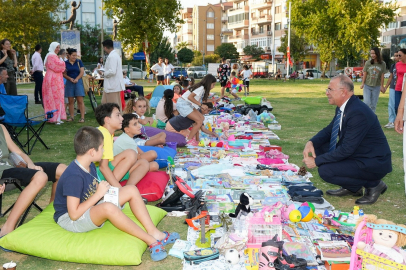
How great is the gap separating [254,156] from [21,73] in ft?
98.4

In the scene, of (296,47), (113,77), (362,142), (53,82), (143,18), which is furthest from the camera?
(296,47)

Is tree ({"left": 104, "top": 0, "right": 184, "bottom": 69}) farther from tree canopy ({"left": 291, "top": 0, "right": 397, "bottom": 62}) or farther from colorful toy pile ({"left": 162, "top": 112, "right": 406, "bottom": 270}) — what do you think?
colorful toy pile ({"left": 162, "top": 112, "right": 406, "bottom": 270})

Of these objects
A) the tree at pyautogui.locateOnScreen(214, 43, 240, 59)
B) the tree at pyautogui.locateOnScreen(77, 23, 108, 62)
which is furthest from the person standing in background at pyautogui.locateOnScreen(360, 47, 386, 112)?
the tree at pyautogui.locateOnScreen(214, 43, 240, 59)

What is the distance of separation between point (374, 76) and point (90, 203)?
29.0 ft

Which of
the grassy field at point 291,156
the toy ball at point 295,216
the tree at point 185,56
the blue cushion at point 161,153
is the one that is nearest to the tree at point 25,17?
the grassy field at point 291,156

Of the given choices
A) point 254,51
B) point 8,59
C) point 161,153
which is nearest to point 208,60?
point 254,51

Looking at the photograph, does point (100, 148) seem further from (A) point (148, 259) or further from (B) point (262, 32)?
(B) point (262, 32)

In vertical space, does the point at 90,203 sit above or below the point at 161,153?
above

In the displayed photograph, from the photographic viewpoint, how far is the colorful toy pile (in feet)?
10.7

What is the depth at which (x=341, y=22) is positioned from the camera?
4059 cm

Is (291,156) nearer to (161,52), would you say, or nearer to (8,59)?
(8,59)

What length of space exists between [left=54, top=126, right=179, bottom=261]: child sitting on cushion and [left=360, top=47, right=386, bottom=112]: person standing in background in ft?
27.3

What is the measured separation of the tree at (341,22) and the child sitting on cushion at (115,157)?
39.0 meters

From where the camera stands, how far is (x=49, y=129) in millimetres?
9578
